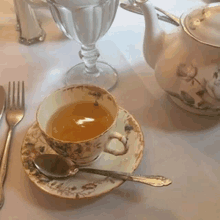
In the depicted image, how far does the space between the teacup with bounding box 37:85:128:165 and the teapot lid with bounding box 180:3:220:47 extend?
0.59 feet

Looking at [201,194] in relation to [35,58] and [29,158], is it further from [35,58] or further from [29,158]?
[35,58]

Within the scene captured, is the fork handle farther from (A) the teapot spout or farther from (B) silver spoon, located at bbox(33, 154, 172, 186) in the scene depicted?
(A) the teapot spout

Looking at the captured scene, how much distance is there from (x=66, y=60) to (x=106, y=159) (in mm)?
337

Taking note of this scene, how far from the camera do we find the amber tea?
0.46m

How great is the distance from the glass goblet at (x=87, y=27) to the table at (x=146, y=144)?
29 mm

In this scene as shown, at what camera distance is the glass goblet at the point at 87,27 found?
1.76 ft

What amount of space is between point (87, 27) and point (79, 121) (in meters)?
0.22

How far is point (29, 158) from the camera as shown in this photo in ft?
1.54

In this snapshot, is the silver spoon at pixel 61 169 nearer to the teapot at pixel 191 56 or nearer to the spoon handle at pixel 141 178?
the spoon handle at pixel 141 178

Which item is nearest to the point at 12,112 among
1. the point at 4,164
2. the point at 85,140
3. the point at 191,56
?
the point at 4,164

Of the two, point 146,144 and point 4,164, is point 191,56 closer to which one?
point 146,144

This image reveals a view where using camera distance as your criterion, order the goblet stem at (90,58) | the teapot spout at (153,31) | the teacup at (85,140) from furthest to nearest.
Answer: the goblet stem at (90,58), the teapot spout at (153,31), the teacup at (85,140)

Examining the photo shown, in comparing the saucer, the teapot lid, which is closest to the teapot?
the teapot lid

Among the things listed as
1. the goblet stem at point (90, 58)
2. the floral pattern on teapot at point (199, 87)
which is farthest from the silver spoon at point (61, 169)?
the goblet stem at point (90, 58)
